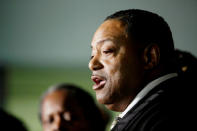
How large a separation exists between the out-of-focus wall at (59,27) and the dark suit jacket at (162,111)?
2.06 metres

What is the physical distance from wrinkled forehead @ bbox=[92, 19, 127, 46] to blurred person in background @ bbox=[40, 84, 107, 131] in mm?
549

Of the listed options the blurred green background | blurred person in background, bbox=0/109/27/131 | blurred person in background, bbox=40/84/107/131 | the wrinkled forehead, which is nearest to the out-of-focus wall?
the blurred green background

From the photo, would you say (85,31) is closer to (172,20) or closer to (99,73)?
(172,20)

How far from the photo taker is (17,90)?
327 cm

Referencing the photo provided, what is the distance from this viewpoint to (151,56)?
0.95 m

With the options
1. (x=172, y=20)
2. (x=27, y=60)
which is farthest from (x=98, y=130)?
(x=27, y=60)

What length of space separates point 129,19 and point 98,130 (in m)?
0.72

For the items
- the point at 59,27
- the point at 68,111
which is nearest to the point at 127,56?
the point at 68,111

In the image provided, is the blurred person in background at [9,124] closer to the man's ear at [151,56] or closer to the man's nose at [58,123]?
the man's nose at [58,123]

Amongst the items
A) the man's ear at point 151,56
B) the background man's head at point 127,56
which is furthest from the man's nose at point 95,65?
the man's ear at point 151,56

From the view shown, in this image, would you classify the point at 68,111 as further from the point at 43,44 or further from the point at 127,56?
the point at 43,44

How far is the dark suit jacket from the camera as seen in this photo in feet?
2.60

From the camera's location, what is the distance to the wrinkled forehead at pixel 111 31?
96 centimetres

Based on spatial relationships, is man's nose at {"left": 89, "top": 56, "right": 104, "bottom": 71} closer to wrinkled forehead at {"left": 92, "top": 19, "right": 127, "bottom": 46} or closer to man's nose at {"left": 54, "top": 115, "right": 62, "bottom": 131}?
wrinkled forehead at {"left": 92, "top": 19, "right": 127, "bottom": 46}
